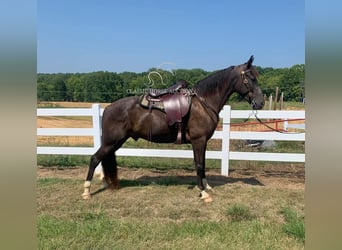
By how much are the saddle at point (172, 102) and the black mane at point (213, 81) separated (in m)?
0.25

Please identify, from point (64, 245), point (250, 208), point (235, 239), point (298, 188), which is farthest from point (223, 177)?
point (64, 245)

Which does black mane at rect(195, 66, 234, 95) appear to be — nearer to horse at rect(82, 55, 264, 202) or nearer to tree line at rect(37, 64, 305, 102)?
horse at rect(82, 55, 264, 202)

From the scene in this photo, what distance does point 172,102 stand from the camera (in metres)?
4.88

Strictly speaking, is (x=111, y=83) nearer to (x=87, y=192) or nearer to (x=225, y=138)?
(x=225, y=138)

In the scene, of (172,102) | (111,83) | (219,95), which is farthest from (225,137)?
(111,83)

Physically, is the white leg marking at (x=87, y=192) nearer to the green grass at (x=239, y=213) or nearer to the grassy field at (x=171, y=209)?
the grassy field at (x=171, y=209)

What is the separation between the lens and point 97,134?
634 centimetres

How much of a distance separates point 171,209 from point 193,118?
1481mm

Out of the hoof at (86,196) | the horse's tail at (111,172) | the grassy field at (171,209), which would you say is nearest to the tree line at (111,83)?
the horse's tail at (111,172)

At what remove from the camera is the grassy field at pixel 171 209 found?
3.17 metres

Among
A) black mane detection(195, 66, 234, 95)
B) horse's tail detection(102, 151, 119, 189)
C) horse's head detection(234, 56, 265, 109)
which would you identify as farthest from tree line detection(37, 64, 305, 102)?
horse's tail detection(102, 151, 119, 189)

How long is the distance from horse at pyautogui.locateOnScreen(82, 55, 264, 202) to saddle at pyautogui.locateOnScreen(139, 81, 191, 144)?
0.28 feet

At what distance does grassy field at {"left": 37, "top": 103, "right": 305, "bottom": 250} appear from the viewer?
125 inches

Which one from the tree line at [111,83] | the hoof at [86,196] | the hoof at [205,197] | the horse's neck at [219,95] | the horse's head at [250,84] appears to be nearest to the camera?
the hoof at [205,197]
